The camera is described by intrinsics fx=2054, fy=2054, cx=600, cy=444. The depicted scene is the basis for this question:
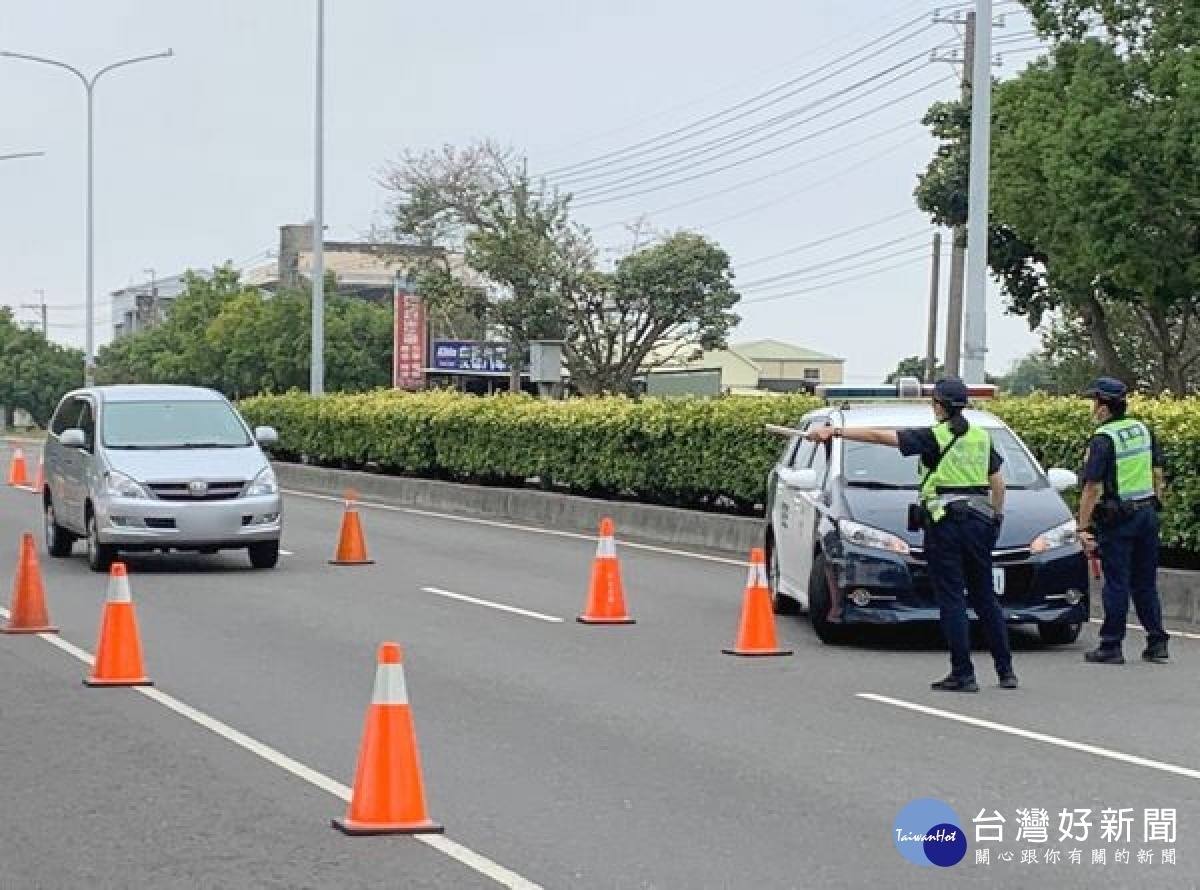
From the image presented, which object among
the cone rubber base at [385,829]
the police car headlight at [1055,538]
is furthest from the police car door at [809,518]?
the cone rubber base at [385,829]

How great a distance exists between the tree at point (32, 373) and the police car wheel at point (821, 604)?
11075cm

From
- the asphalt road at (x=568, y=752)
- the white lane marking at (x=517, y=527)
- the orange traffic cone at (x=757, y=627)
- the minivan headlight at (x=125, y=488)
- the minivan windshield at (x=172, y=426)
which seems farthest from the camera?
the white lane marking at (x=517, y=527)

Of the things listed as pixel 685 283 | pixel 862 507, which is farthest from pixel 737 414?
pixel 685 283

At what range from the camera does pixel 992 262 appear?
150 feet

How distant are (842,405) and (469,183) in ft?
179

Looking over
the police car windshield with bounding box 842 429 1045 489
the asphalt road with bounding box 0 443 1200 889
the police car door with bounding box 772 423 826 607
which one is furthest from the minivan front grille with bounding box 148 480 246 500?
the police car windshield with bounding box 842 429 1045 489

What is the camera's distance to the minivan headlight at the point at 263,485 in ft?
65.4

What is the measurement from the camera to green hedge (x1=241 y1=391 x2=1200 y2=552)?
17562 millimetres

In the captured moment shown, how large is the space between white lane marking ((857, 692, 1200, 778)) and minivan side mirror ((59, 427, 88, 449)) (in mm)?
10962

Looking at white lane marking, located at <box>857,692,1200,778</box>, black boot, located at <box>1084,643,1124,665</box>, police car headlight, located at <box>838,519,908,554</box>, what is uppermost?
police car headlight, located at <box>838,519,908,554</box>

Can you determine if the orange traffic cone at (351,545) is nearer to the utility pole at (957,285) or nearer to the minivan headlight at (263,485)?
the minivan headlight at (263,485)

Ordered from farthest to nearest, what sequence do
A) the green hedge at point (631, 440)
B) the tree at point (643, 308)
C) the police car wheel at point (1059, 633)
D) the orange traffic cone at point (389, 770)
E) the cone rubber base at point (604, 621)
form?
the tree at point (643, 308) → the green hedge at point (631, 440) → the cone rubber base at point (604, 621) → the police car wheel at point (1059, 633) → the orange traffic cone at point (389, 770)

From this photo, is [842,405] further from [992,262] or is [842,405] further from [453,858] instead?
[992,262]

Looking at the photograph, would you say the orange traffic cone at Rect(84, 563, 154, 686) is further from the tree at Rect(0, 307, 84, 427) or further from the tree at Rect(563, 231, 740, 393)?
the tree at Rect(0, 307, 84, 427)
